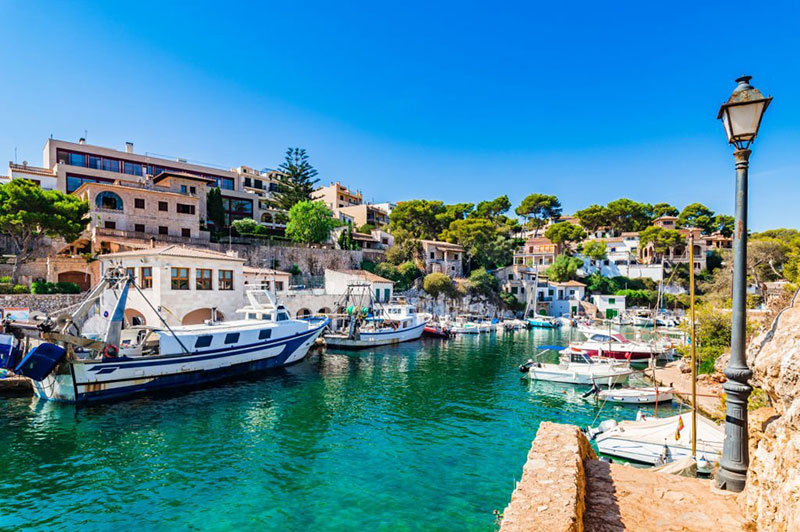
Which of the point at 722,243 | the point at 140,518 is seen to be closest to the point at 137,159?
the point at 140,518

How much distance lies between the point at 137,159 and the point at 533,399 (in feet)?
188

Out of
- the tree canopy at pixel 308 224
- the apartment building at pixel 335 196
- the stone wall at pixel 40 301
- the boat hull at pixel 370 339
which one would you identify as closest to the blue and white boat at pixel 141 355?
the boat hull at pixel 370 339

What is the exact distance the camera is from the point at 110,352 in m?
18.0

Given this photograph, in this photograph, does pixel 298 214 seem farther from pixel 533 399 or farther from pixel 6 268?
pixel 533 399

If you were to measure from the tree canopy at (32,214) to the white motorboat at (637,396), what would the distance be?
1512 inches

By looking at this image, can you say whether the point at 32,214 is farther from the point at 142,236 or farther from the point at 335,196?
the point at 335,196

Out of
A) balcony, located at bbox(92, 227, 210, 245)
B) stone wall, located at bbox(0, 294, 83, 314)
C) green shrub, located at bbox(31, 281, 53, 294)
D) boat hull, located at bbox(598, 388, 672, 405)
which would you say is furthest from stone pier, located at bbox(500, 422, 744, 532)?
balcony, located at bbox(92, 227, 210, 245)

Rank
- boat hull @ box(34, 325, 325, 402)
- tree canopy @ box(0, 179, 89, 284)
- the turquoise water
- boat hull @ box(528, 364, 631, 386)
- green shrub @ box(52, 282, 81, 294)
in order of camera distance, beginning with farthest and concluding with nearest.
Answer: tree canopy @ box(0, 179, 89, 284), green shrub @ box(52, 282, 81, 294), boat hull @ box(528, 364, 631, 386), boat hull @ box(34, 325, 325, 402), the turquoise water

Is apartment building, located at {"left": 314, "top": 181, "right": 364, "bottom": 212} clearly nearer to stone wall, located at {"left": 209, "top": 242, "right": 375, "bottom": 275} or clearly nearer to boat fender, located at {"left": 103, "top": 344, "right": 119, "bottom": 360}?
stone wall, located at {"left": 209, "top": 242, "right": 375, "bottom": 275}

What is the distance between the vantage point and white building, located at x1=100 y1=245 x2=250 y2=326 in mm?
26562

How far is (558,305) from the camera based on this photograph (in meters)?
65.2

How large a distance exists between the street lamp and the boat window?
2127 cm

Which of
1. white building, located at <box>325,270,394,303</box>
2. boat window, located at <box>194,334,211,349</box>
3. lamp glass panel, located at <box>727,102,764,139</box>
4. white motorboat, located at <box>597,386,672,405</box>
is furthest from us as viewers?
white building, located at <box>325,270,394,303</box>

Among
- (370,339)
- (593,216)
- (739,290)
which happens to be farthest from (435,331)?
(593,216)
